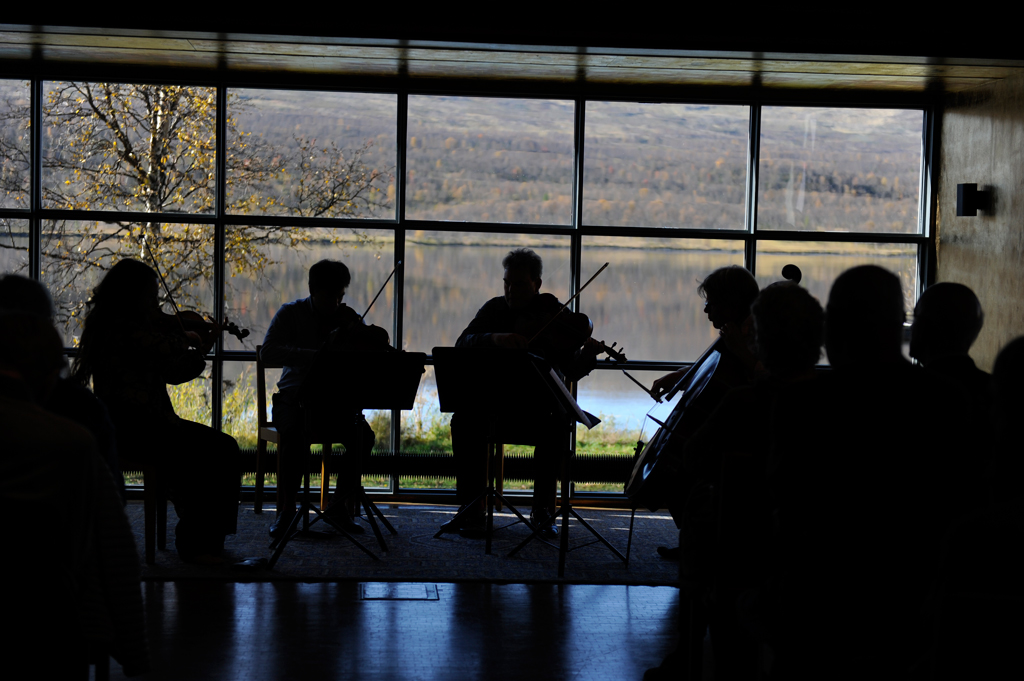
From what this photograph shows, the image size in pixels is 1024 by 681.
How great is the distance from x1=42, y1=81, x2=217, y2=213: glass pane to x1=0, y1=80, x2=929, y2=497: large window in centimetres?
1

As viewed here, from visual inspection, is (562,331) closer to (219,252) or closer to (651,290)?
(651,290)

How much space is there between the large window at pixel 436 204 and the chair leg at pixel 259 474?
17.9 inches

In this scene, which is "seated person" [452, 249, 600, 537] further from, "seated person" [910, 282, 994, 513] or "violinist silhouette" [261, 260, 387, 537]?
"seated person" [910, 282, 994, 513]

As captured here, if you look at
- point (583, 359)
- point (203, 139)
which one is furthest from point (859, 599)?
point (203, 139)

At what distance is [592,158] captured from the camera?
5.04 m

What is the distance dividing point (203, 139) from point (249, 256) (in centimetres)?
69

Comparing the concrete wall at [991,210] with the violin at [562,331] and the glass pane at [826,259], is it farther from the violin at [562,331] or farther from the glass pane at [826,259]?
the violin at [562,331]

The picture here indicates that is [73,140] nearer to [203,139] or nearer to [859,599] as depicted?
[203,139]

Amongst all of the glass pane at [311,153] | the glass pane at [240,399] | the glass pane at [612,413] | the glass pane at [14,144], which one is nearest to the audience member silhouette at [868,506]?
the glass pane at [612,413]

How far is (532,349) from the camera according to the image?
4129mm

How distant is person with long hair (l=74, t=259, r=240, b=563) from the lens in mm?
3465

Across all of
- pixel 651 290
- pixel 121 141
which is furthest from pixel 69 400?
pixel 651 290

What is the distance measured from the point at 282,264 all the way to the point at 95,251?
3.35ft

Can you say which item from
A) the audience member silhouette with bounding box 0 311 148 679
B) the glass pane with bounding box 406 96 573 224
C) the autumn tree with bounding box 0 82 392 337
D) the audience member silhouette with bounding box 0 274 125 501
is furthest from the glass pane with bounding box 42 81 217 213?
the audience member silhouette with bounding box 0 311 148 679
